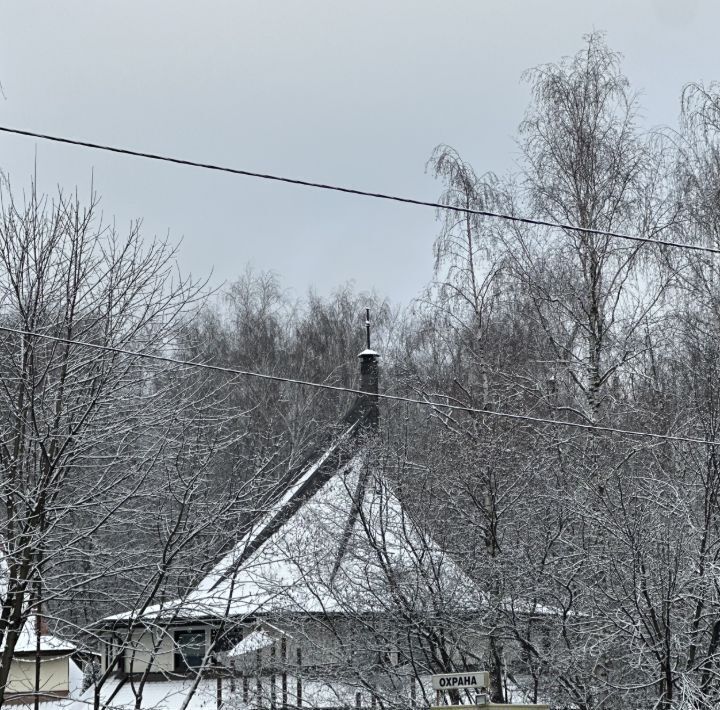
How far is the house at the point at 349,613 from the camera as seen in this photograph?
14516 mm

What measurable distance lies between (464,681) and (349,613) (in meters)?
6.37

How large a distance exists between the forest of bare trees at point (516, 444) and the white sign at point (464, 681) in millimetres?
3129

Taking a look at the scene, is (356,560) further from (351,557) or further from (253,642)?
(253,642)

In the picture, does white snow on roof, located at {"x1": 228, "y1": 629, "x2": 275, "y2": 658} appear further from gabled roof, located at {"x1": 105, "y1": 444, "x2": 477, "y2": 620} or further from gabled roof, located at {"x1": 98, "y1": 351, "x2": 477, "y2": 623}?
gabled roof, located at {"x1": 105, "y1": 444, "x2": 477, "y2": 620}

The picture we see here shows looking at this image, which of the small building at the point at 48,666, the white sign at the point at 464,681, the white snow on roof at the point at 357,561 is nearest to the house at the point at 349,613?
the white snow on roof at the point at 357,561

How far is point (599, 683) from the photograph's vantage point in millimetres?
13719

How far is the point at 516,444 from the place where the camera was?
1809cm

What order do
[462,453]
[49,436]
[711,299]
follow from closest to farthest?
[49,436] → [462,453] → [711,299]

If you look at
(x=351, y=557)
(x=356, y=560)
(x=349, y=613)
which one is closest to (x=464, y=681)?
(x=349, y=613)

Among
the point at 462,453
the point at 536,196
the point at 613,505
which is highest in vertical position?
the point at 536,196

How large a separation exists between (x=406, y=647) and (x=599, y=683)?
8.25ft

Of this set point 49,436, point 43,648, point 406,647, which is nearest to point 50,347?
point 49,436

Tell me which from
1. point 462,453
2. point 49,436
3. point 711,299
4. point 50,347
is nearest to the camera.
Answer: point 49,436

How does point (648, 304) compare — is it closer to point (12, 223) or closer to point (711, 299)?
point (711, 299)
